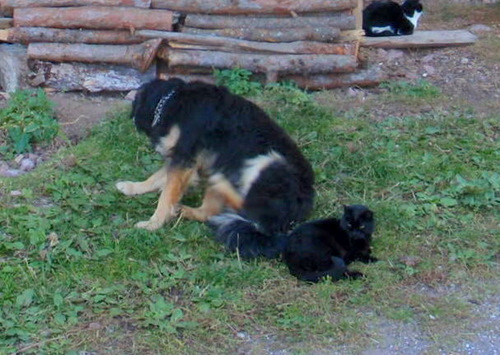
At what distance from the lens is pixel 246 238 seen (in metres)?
6.28

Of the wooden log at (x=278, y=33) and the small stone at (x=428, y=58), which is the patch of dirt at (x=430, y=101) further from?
the wooden log at (x=278, y=33)

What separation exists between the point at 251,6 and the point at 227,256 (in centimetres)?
403

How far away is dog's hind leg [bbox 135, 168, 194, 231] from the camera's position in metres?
6.67

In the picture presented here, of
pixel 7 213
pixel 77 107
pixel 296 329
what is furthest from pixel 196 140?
pixel 77 107

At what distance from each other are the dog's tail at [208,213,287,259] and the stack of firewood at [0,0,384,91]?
10.3 ft

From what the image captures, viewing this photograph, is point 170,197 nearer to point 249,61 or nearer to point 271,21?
point 249,61

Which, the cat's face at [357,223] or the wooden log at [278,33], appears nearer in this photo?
the cat's face at [357,223]

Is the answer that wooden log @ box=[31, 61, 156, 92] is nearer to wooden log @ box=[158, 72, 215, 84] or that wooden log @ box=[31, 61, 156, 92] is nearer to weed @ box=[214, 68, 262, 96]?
wooden log @ box=[158, 72, 215, 84]

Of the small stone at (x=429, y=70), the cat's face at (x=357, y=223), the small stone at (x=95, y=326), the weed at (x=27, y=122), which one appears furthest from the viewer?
the small stone at (x=429, y=70)

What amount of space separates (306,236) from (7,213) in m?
2.23

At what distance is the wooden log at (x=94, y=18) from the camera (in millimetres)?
9258

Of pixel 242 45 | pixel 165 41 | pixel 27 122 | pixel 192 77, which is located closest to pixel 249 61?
pixel 242 45

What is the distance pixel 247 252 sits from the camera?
20.4 ft

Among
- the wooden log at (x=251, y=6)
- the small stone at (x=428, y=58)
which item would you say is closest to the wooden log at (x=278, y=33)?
the wooden log at (x=251, y=6)
